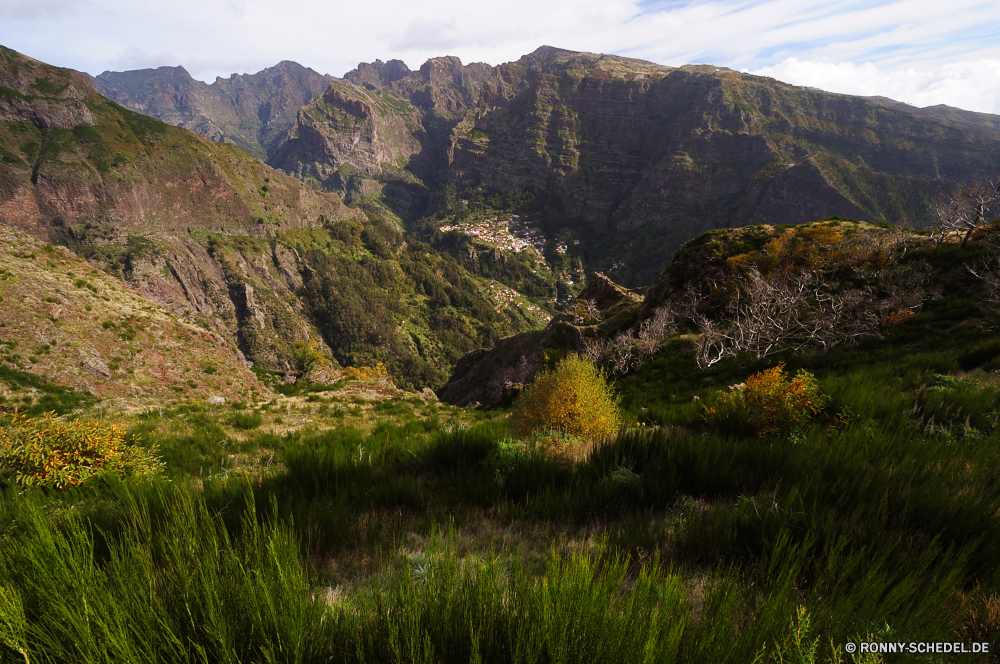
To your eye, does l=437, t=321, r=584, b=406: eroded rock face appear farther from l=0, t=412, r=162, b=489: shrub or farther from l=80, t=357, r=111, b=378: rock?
l=0, t=412, r=162, b=489: shrub

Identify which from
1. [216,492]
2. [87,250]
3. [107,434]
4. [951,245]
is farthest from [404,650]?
[87,250]

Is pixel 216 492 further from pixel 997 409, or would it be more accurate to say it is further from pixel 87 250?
pixel 87 250

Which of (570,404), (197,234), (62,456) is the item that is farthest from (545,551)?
(197,234)

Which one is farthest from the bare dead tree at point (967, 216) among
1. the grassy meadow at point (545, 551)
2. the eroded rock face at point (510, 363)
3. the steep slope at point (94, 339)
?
the steep slope at point (94, 339)

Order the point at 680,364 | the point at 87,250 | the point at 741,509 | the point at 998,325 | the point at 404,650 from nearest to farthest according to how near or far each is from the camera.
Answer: the point at 404,650 < the point at 741,509 < the point at 998,325 < the point at 680,364 < the point at 87,250

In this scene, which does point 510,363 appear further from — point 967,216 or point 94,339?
point 967,216

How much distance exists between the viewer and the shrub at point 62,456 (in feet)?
14.7

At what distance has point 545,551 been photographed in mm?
2965

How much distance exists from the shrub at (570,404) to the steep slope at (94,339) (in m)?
15.8

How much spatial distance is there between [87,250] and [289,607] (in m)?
188

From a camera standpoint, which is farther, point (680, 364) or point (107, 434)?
point (680, 364)

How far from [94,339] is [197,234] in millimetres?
176611

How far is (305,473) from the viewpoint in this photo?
14.2ft

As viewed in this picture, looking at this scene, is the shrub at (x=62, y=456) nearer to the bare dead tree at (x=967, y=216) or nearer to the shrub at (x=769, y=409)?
the shrub at (x=769, y=409)
